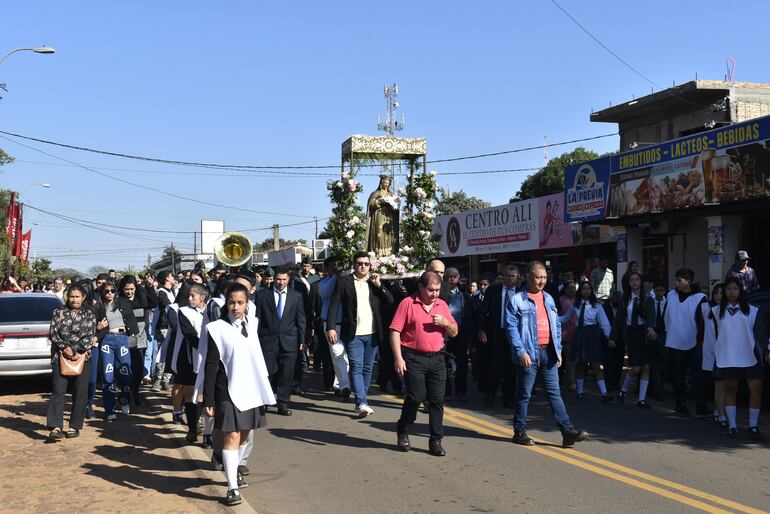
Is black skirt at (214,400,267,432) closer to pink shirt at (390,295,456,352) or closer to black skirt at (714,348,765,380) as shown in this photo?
pink shirt at (390,295,456,352)

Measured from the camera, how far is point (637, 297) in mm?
11719

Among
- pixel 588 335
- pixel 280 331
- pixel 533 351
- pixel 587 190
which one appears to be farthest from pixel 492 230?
pixel 533 351

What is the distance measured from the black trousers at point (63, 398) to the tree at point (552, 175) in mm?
41095

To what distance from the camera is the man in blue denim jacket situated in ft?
26.6

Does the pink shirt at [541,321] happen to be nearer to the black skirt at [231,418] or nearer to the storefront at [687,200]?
the black skirt at [231,418]

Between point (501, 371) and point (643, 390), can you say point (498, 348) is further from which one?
point (643, 390)

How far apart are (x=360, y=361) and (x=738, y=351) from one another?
4.34 m

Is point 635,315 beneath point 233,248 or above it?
beneath

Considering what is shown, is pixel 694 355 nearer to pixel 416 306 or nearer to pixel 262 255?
pixel 416 306

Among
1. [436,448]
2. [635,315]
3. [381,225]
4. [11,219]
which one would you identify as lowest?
[436,448]

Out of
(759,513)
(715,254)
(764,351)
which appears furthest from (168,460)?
(715,254)

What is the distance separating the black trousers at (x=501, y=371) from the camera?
11.1 meters

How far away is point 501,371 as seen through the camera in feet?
36.4

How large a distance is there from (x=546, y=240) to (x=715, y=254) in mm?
8031
